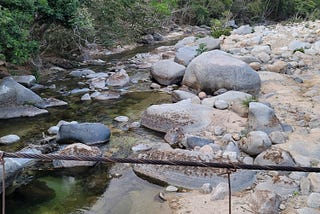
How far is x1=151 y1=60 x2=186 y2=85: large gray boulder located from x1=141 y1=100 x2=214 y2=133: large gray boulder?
2931mm

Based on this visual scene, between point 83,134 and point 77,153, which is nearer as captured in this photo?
point 77,153

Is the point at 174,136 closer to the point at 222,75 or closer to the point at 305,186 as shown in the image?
the point at 305,186

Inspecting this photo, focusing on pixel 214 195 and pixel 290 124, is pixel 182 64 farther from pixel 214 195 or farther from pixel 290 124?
pixel 214 195

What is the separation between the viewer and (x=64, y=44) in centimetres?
1204

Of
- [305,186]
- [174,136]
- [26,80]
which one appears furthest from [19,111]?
[305,186]

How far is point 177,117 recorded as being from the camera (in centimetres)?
632

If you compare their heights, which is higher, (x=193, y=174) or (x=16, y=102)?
(x=193, y=174)

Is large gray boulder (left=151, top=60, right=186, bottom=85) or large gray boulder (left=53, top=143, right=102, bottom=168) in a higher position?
large gray boulder (left=53, top=143, right=102, bottom=168)

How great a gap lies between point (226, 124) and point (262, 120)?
0.65 m

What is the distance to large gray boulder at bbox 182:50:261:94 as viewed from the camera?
26.9ft

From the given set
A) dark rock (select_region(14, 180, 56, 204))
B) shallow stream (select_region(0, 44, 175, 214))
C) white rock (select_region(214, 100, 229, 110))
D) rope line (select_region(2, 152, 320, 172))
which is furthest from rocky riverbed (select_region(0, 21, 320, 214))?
rope line (select_region(2, 152, 320, 172))

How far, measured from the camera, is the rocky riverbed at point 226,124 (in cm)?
418

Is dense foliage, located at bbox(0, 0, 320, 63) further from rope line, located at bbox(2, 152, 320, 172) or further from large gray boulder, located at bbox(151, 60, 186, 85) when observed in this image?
rope line, located at bbox(2, 152, 320, 172)

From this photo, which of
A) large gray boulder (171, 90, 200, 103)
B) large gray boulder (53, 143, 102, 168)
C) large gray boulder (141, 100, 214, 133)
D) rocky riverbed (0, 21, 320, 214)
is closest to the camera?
rocky riverbed (0, 21, 320, 214)
